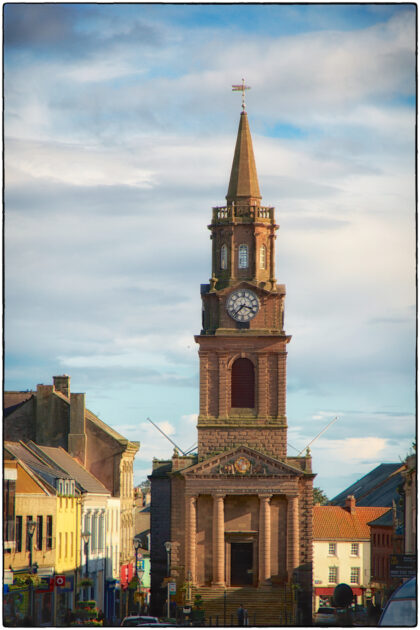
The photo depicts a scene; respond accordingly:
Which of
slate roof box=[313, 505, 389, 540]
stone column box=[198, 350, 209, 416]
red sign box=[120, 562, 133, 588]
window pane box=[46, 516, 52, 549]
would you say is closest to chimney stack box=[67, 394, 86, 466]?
stone column box=[198, 350, 209, 416]

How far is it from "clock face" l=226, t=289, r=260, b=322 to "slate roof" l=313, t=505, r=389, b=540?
1793 inches

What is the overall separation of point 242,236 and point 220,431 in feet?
49.0

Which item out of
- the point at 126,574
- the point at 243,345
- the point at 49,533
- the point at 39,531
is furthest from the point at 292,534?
the point at 39,531

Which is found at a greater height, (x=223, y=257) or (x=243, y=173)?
(x=243, y=173)

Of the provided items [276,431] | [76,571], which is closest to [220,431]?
[276,431]

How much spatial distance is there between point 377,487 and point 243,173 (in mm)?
64607

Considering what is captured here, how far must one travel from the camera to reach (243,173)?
114 meters

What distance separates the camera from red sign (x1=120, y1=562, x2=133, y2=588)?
380ft

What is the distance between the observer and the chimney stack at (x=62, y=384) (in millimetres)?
110750

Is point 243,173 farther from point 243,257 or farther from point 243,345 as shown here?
point 243,345

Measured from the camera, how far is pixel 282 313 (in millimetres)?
110438

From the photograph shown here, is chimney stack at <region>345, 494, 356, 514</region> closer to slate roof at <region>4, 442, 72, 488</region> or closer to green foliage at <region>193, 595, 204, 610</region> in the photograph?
green foliage at <region>193, 595, 204, 610</region>

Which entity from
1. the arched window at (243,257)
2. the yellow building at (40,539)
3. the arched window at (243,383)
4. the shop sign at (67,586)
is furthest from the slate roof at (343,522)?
the shop sign at (67,586)

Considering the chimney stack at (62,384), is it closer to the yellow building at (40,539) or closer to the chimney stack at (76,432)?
the chimney stack at (76,432)
